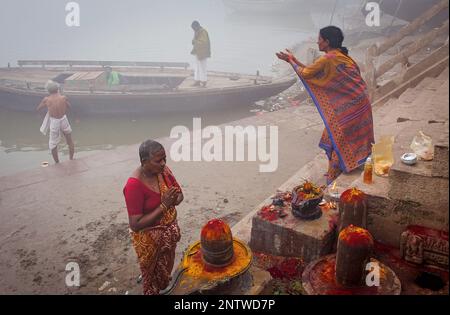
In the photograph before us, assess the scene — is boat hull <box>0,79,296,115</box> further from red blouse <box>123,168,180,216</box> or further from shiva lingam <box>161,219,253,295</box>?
shiva lingam <box>161,219,253,295</box>

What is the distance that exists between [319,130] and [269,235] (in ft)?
17.1

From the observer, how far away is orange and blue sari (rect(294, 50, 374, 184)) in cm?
418

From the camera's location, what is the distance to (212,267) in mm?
2770

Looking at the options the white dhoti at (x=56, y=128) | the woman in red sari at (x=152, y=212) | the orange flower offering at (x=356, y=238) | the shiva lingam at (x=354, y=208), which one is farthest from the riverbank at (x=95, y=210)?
the orange flower offering at (x=356, y=238)

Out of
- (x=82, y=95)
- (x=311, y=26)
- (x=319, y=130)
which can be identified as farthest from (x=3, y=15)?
(x=319, y=130)

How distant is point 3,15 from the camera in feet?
163

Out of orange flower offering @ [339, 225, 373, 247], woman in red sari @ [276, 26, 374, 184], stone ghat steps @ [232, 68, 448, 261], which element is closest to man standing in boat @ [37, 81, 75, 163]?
woman in red sari @ [276, 26, 374, 184]

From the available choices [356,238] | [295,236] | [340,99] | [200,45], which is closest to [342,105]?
[340,99]

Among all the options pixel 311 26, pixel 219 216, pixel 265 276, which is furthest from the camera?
pixel 311 26

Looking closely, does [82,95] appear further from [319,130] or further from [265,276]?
[265,276]

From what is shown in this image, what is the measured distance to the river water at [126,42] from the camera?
40.1 feet

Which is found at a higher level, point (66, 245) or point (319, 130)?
point (319, 130)

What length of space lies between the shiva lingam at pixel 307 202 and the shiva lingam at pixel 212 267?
760mm

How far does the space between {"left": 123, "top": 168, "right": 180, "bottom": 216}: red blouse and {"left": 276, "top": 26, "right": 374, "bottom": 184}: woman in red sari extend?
2.29m
